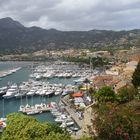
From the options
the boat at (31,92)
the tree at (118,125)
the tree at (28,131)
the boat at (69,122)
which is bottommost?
the boat at (31,92)

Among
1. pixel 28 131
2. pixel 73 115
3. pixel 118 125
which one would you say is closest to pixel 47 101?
pixel 73 115

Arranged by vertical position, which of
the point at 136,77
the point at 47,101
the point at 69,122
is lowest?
the point at 47,101

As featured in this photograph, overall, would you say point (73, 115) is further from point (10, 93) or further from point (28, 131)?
point (28, 131)

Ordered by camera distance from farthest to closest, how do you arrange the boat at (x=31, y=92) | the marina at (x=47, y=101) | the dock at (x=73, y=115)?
the boat at (x=31, y=92) < the marina at (x=47, y=101) < the dock at (x=73, y=115)

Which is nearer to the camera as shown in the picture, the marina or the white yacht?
the marina

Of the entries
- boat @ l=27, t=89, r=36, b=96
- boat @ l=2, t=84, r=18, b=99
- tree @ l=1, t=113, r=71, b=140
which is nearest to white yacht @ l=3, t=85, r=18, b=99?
boat @ l=2, t=84, r=18, b=99

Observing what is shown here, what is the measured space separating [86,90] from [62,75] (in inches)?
1498

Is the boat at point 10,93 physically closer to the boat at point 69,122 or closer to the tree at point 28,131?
the boat at point 69,122

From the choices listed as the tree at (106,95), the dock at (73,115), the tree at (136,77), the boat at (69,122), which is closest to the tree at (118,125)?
the tree at (106,95)

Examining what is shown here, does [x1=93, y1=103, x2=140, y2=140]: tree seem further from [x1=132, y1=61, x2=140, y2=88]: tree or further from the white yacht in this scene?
the white yacht

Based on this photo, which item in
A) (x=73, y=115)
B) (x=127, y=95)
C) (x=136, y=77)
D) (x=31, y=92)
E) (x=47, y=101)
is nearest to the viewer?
(x=127, y=95)

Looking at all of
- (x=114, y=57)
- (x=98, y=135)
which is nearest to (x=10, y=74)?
(x=114, y=57)

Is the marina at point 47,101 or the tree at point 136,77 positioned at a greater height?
the tree at point 136,77

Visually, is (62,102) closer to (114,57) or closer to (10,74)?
(10,74)
